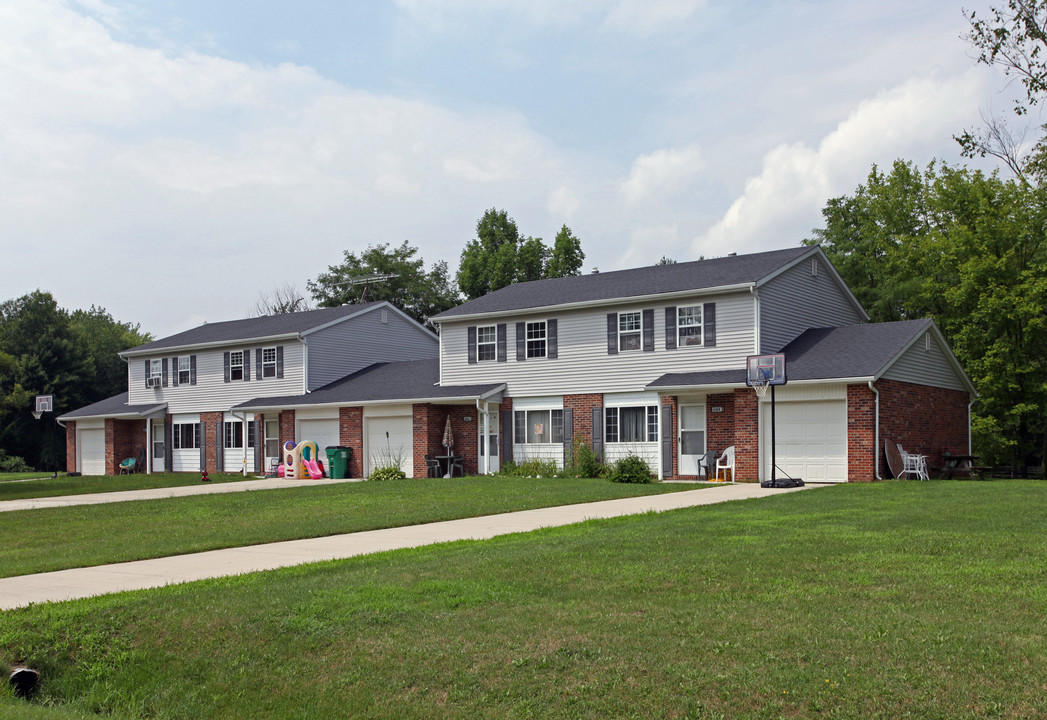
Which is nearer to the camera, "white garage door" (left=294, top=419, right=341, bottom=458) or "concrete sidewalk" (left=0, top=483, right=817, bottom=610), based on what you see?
"concrete sidewalk" (left=0, top=483, right=817, bottom=610)

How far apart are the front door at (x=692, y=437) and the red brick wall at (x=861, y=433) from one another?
4.11 metres

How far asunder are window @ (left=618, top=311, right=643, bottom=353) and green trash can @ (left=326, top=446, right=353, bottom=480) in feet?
34.1

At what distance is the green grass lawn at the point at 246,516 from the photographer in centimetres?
1196

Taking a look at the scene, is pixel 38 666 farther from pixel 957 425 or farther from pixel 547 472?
pixel 957 425

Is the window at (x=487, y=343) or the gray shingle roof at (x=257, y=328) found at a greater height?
the gray shingle roof at (x=257, y=328)

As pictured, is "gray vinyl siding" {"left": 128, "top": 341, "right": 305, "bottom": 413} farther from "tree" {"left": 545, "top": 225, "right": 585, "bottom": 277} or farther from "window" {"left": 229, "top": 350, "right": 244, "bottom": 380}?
"tree" {"left": 545, "top": 225, "right": 585, "bottom": 277}

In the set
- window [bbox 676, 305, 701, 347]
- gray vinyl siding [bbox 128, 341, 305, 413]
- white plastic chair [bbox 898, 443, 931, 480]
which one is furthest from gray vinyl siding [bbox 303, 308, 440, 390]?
white plastic chair [bbox 898, 443, 931, 480]

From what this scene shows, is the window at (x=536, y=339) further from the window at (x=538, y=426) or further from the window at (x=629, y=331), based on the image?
the window at (x=629, y=331)

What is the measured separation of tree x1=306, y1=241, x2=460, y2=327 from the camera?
58062 millimetres

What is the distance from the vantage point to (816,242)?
4291cm

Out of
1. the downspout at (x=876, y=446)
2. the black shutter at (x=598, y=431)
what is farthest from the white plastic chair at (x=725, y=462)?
the black shutter at (x=598, y=431)

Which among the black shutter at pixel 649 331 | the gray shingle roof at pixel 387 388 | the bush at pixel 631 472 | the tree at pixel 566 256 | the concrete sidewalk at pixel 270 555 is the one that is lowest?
the bush at pixel 631 472

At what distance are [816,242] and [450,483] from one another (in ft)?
84.4

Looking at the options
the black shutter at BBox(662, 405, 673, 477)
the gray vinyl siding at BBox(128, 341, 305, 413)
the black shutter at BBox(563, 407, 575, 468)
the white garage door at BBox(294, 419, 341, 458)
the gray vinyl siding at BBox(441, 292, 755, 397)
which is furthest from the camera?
the gray vinyl siding at BBox(128, 341, 305, 413)
